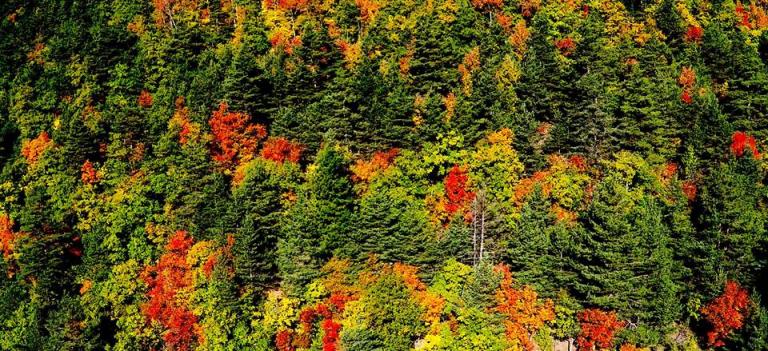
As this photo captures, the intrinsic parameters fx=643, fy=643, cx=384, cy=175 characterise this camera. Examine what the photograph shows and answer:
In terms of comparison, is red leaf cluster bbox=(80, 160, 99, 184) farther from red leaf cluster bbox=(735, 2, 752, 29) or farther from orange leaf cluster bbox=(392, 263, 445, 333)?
red leaf cluster bbox=(735, 2, 752, 29)

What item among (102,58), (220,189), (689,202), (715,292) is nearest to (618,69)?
(689,202)

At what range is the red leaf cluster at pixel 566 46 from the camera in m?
72.9

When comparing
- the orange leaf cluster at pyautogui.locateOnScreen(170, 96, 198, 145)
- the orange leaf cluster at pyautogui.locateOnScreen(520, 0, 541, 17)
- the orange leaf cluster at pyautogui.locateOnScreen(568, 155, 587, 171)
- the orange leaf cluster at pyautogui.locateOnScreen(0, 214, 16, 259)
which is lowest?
the orange leaf cluster at pyautogui.locateOnScreen(0, 214, 16, 259)

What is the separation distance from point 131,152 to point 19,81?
75.4 ft

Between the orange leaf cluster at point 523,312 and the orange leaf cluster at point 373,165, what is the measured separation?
1753 cm

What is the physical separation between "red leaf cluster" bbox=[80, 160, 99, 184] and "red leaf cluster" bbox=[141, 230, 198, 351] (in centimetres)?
1147

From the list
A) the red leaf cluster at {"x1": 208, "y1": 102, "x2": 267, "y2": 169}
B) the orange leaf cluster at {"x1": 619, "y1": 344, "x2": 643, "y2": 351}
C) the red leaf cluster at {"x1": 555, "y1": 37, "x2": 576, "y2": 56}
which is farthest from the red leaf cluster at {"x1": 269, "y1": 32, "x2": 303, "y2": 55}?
the orange leaf cluster at {"x1": 619, "y1": 344, "x2": 643, "y2": 351}

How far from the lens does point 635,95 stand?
62188 millimetres

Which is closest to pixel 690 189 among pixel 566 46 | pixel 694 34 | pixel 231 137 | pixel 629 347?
Answer: pixel 629 347

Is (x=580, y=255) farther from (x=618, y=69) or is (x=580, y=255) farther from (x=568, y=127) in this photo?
(x=618, y=69)

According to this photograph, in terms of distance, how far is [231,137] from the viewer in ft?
217

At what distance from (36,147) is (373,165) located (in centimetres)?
3791

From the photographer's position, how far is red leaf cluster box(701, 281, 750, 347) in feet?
168

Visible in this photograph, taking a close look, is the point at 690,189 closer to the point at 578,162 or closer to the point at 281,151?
the point at 578,162
